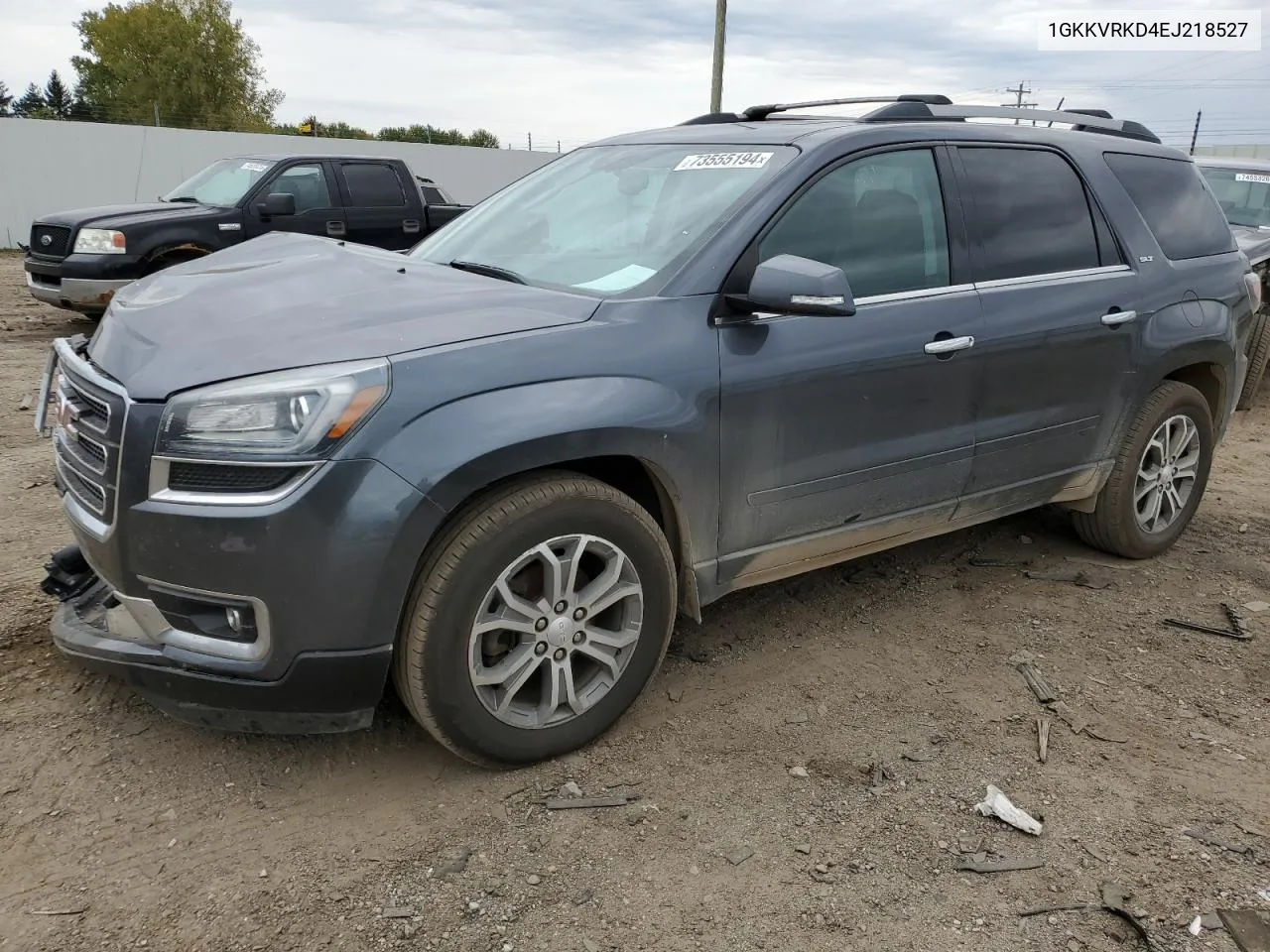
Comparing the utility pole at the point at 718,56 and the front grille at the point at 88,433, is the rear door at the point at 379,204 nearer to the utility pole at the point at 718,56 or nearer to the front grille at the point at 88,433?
the front grille at the point at 88,433

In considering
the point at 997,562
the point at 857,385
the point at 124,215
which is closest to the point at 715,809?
the point at 857,385

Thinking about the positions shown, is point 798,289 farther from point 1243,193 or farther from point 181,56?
point 181,56

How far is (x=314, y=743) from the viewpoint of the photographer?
288 centimetres

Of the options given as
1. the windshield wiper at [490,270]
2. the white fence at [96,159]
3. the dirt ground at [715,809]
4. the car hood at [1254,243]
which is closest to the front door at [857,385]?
the dirt ground at [715,809]

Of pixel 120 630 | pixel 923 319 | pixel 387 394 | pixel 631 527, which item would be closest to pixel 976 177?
pixel 923 319

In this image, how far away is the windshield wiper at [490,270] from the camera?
3.15 m

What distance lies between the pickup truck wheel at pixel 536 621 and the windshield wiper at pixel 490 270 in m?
0.82

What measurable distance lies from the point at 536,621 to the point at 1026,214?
253 centimetres

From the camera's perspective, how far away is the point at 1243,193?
924 cm

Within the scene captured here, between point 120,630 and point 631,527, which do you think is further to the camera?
point 631,527

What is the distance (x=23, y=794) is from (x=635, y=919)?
167 cm

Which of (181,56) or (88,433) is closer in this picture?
(88,433)

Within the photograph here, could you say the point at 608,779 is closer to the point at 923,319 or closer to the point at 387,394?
the point at 387,394

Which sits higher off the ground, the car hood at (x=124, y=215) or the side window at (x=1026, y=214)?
the side window at (x=1026, y=214)
